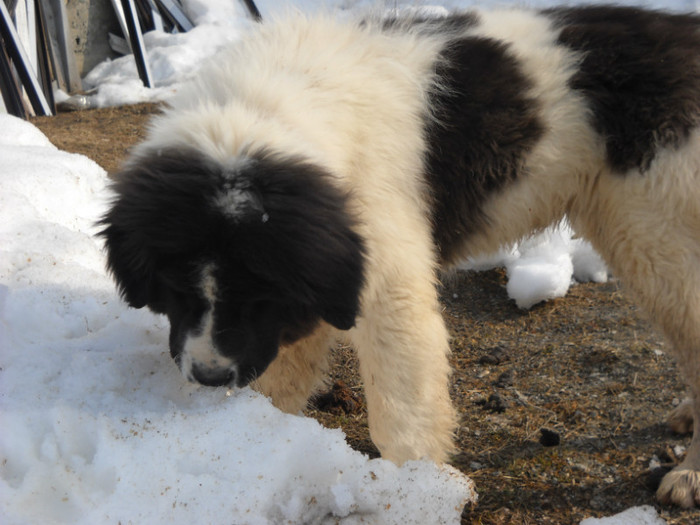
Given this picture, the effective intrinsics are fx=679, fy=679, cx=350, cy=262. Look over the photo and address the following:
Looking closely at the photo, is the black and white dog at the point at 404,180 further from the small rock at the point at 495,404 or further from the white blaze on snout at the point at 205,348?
the small rock at the point at 495,404

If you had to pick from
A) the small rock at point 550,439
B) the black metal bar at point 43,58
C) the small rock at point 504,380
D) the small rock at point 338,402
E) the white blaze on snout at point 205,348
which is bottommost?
the black metal bar at point 43,58

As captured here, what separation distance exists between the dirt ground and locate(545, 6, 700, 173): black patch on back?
3.49 feet

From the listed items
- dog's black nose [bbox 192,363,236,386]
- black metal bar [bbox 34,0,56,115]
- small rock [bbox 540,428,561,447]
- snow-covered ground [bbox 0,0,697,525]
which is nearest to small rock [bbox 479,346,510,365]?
small rock [bbox 540,428,561,447]

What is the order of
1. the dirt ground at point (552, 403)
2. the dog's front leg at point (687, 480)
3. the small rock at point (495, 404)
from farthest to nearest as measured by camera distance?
the small rock at point (495, 404) < the dirt ground at point (552, 403) < the dog's front leg at point (687, 480)

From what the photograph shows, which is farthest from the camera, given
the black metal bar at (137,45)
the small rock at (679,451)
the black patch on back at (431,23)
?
the black metal bar at (137,45)

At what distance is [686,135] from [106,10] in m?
9.90

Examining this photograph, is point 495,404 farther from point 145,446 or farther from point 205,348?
point 145,446

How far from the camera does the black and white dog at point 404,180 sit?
241 centimetres

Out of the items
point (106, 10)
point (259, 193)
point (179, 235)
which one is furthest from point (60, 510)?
point (106, 10)

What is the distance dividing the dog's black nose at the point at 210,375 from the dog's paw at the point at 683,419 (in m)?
2.46

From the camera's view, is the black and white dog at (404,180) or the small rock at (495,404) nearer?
the black and white dog at (404,180)

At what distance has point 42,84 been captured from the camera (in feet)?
29.9

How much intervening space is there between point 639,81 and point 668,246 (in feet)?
2.44

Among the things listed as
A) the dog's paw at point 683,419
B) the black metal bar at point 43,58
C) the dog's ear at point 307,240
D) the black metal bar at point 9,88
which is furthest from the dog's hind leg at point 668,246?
the black metal bar at point 43,58
